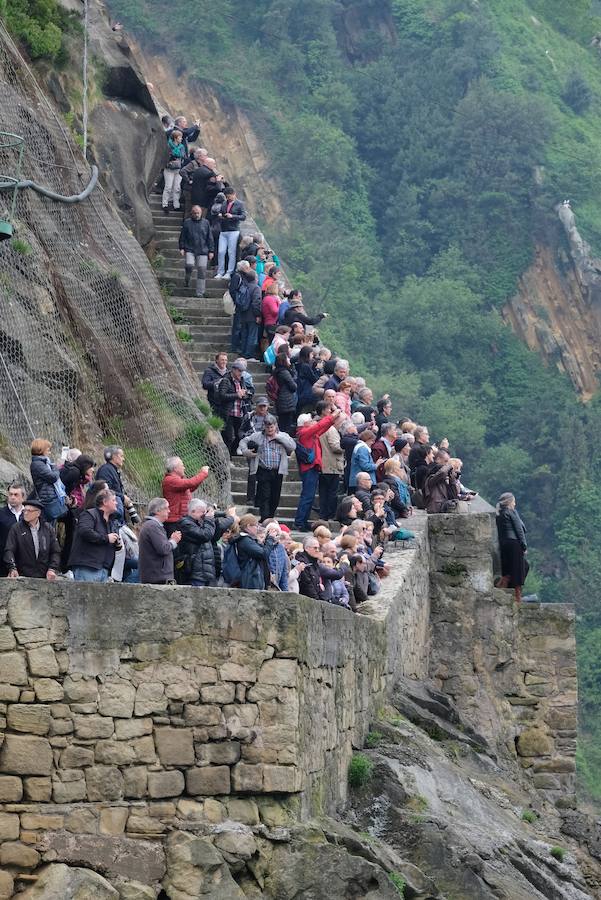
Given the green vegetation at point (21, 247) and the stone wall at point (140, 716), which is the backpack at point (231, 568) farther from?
the green vegetation at point (21, 247)

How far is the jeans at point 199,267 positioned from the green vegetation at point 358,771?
1373 cm

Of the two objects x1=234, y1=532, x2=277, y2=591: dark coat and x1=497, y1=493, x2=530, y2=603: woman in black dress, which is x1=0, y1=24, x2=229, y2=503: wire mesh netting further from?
x1=234, y1=532, x2=277, y2=591: dark coat

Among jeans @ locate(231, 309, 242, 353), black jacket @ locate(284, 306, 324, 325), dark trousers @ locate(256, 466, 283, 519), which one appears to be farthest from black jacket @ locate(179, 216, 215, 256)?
dark trousers @ locate(256, 466, 283, 519)

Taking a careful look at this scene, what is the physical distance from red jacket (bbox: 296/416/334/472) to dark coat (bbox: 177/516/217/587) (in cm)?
700

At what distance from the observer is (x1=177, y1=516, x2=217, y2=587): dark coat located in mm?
14828

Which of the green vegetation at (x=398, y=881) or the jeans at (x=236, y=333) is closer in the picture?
the green vegetation at (x=398, y=881)

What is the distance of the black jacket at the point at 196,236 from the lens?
27.8 metres

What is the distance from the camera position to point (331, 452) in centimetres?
2209

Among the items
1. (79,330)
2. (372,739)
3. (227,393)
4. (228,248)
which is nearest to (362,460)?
(227,393)

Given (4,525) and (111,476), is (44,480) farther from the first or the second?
(4,525)

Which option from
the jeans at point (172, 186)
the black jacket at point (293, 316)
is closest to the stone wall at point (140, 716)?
the black jacket at point (293, 316)

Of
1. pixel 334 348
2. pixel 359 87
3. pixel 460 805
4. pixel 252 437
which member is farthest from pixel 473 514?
pixel 359 87

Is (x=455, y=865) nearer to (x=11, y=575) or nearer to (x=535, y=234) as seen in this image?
(x=11, y=575)

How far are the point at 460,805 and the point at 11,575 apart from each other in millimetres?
4250
